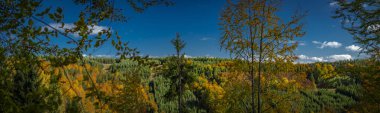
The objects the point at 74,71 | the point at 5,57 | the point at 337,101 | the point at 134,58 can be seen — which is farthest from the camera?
the point at 74,71

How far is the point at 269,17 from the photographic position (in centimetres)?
878

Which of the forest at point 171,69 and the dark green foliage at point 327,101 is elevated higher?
the forest at point 171,69

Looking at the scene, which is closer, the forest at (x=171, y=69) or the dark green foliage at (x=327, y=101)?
the forest at (x=171, y=69)

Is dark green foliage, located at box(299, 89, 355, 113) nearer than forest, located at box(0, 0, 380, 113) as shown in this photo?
No

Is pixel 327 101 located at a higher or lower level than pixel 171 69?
lower

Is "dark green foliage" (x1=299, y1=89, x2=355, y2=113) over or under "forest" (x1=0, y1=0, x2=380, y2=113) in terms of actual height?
under

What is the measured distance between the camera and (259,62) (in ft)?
28.3

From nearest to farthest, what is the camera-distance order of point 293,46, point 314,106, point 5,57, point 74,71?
point 5,57 < point 293,46 < point 314,106 < point 74,71

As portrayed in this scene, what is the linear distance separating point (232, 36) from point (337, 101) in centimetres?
9758

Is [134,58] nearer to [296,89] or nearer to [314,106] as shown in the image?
[296,89]

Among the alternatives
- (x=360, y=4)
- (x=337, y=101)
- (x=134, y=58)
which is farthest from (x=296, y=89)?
(x=337, y=101)

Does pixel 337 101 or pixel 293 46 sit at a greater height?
pixel 293 46

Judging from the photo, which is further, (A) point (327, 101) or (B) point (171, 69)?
(A) point (327, 101)

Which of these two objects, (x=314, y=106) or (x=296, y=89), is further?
(x=314, y=106)
